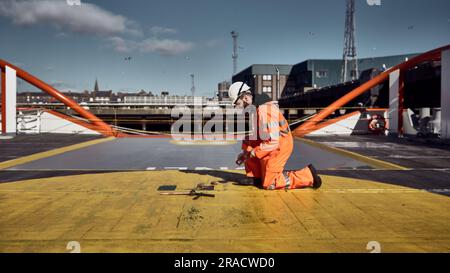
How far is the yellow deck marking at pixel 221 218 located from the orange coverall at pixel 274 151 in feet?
0.69

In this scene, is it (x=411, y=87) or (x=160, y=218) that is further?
(x=411, y=87)

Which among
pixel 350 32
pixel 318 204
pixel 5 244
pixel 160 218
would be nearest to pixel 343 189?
pixel 318 204

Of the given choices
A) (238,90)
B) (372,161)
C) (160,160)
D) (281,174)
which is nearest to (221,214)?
(281,174)

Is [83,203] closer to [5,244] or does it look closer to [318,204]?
[5,244]

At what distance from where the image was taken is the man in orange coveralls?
6.03 m

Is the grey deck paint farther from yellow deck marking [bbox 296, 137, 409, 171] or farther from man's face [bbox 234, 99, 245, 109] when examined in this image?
man's face [bbox 234, 99, 245, 109]

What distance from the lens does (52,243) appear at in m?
3.79

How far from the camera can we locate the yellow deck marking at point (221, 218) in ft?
12.4

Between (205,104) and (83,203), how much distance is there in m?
41.9

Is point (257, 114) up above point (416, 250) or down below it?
above

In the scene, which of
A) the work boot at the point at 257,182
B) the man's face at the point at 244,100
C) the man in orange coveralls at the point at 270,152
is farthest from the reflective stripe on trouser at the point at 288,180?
the man's face at the point at 244,100

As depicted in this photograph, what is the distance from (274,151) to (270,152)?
0.07m

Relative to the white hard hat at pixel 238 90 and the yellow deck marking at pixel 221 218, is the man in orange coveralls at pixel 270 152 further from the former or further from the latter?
the yellow deck marking at pixel 221 218
